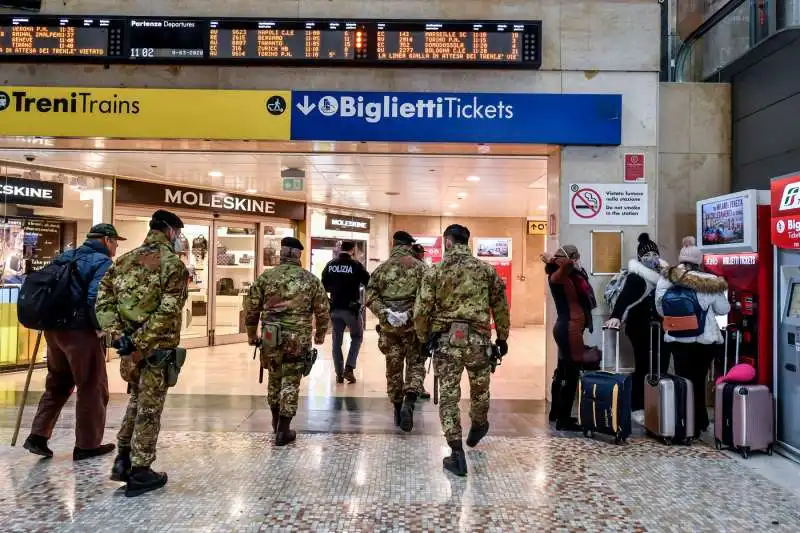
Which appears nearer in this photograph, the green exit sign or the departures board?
the departures board

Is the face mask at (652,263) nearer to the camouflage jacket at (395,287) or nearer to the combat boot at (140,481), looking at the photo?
the camouflage jacket at (395,287)

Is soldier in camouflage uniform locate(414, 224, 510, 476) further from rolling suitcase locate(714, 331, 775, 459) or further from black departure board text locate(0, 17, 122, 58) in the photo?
black departure board text locate(0, 17, 122, 58)

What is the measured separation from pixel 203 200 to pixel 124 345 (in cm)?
643

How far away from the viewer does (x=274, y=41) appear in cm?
514

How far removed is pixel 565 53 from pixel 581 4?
19.4 inches

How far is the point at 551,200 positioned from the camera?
221 inches

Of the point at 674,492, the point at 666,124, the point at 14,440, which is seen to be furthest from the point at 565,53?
the point at 14,440

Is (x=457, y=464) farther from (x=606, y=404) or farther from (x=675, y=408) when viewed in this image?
(x=675, y=408)

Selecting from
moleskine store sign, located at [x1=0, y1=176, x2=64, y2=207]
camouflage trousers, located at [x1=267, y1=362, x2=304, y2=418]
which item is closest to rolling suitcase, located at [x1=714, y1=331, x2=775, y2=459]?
camouflage trousers, located at [x1=267, y1=362, x2=304, y2=418]

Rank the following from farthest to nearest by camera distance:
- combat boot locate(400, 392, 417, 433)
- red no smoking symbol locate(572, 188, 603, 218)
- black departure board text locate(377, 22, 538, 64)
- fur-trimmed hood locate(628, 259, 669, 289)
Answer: red no smoking symbol locate(572, 188, 603, 218) < black departure board text locate(377, 22, 538, 64) < fur-trimmed hood locate(628, 259, 669, 289) < combat boot locate(400, 392, 417, 433)

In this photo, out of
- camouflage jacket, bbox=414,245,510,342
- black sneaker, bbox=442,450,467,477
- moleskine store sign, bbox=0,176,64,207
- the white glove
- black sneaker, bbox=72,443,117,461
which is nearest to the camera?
black sneaker, bbox=442,450,467,477

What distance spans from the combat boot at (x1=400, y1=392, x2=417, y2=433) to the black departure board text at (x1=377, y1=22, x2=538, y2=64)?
121 inches

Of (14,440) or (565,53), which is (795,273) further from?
(14,440)

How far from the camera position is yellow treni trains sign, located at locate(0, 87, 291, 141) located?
5.20 meters
